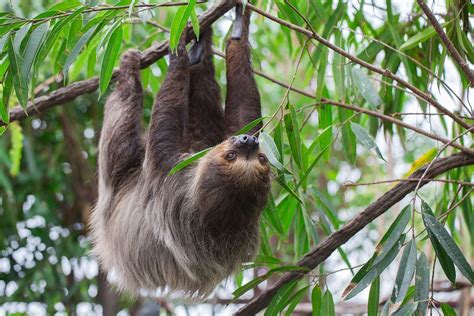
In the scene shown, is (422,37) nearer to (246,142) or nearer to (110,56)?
(246,142)

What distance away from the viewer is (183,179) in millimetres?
3801

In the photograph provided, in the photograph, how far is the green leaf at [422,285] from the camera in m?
2.82

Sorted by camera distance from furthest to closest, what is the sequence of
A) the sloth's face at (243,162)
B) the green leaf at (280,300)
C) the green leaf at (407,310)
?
1. the green leaf at (280,300)
2. the sloth's face at (243,162)
3. the green leaf at (407,310)

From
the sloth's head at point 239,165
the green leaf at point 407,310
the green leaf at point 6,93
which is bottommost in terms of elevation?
the green leaf at point 407,310

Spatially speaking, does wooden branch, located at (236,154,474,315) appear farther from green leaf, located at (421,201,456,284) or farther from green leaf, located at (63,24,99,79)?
green leaf, located at (63,24,99,79)

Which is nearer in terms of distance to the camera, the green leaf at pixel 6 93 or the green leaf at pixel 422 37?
the green leaf at pixel 6 93

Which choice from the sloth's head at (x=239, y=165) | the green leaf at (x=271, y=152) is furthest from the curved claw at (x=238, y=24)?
the green leaf at (x=271, y=152)

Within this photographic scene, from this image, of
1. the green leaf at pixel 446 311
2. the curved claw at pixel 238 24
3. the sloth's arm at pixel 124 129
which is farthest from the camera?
the sloth's arm at pixel 124 129

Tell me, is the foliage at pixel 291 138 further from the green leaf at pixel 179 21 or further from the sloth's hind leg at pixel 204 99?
the sloth's hind leg at pixel 204 99

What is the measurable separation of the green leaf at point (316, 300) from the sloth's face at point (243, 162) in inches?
23.3

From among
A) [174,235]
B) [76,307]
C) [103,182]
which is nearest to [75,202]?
[76,307]

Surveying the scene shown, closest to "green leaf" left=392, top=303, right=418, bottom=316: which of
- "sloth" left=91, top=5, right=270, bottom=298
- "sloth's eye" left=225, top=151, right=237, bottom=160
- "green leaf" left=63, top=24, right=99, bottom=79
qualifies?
"sloth" left=91, top=5, right=270, bottom=298

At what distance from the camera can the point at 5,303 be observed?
6523 mm

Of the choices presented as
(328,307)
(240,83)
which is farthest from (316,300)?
(240,83)
